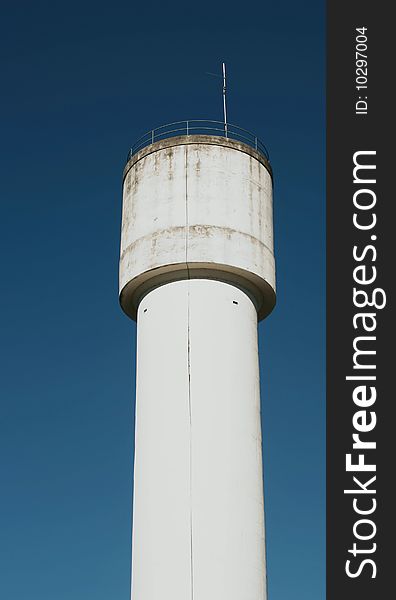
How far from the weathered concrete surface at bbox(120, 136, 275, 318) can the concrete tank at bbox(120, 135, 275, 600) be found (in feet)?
0.11

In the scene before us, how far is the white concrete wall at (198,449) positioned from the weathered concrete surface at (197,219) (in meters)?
0.66

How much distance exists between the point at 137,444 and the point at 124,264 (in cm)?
538

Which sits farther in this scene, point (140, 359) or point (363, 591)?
point (140, 359)

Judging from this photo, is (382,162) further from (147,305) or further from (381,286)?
(147,305)

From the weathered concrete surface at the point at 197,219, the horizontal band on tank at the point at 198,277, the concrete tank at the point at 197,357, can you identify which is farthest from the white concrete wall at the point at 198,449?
the weathered concrete surface at the point at 197,219

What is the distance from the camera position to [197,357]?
82.8ft

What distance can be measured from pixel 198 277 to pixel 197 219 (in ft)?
5.38

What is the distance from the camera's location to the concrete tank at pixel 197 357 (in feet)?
76.9

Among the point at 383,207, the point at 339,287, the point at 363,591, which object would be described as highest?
the point at 383,207

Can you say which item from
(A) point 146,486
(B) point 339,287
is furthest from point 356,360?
(A) point 146,486

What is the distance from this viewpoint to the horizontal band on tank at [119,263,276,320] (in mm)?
26297

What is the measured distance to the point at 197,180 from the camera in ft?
88.9

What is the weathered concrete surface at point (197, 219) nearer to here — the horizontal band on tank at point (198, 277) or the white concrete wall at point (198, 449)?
the horizontal band on tank at point (198, 277)

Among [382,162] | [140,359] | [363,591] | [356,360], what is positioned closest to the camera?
[363,591]
